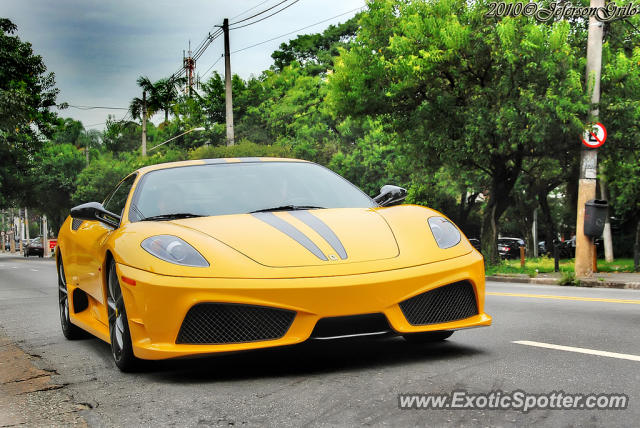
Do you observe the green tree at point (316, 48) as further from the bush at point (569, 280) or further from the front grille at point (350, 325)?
the front grille at point (350, 325)

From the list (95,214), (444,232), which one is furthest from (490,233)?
(95,214)

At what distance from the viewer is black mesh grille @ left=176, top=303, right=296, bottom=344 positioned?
14.3 feet

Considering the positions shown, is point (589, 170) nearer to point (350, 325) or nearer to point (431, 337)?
point (431, 337)

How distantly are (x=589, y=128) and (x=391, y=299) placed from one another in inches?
524

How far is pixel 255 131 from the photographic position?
182 ft

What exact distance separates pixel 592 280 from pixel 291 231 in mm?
12718

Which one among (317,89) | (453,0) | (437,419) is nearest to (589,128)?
(453,0)

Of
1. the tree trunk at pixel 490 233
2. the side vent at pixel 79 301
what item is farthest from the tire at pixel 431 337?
the tree trunk at pixel 490 233

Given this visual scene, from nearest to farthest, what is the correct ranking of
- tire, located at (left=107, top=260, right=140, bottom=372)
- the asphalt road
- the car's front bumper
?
the asphalt road
the car's front bumper
tire, located at (left=107, top=260, right=140, bottom=372)

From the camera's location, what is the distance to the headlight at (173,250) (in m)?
4.46

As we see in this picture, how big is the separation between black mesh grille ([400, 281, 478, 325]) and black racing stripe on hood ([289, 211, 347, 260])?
1.56ft

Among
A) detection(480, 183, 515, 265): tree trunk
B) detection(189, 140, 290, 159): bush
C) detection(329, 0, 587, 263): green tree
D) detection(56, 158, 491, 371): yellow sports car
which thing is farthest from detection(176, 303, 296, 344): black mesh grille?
detection(189, 140, 290, 159): bush

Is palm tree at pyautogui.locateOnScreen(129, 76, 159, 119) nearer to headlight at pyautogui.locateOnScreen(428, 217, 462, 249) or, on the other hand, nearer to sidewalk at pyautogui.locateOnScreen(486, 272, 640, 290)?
sidewalk at pyautogui.locateOnScreen(486, 272, 640, 290)

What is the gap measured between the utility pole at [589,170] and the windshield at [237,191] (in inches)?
460
